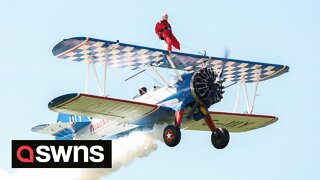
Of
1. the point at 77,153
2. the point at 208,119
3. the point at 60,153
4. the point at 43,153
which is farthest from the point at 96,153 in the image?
the point at 208,119

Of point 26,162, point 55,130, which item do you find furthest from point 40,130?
point 26,162

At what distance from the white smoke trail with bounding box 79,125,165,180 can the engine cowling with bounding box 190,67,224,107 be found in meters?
2.08

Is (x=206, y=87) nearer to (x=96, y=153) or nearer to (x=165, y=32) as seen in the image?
(x=165, y=32)

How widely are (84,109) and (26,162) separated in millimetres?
2077

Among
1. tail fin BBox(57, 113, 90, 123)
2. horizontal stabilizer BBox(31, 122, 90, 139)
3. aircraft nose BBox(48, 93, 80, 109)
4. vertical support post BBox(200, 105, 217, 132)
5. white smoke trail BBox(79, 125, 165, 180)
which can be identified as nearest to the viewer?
aircraft nose BBox(48, 93, 80, 109)

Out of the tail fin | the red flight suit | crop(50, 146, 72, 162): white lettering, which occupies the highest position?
the red flight suit

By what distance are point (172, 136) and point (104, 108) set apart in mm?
2003

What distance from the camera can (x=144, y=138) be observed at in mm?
43625

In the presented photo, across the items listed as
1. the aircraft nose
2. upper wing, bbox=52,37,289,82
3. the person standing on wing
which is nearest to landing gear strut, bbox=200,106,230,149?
upper wing, bbox=52,37,289,82

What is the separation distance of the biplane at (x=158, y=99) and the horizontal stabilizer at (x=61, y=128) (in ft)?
1.24

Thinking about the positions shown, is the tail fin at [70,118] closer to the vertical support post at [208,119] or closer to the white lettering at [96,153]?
the white lettering at [96,153]

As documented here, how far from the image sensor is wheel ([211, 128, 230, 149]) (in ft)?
138

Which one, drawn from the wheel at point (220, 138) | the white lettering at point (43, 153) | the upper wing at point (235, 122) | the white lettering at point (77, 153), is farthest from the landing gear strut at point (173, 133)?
the white lettering at point (43, 153)

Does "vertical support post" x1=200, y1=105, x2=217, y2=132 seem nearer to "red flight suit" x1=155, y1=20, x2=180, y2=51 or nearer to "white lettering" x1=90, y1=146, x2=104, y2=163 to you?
"red flight suit" x1=155, y1=20, x2=180, y2=51
